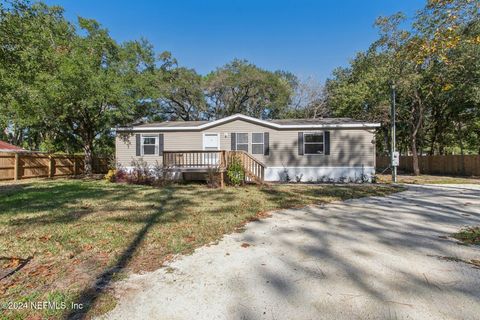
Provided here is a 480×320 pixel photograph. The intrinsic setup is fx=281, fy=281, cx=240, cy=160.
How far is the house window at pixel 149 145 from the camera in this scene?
581 inches

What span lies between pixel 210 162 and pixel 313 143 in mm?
5197

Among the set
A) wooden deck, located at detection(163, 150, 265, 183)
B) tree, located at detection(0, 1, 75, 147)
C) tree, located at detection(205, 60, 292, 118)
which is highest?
tree, located at detection(205, 60, 292, 118)

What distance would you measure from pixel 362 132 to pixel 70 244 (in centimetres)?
1295

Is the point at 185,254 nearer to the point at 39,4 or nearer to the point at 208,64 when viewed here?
the point at 39,4

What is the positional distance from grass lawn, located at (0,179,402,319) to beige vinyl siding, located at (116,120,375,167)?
19.6 feet

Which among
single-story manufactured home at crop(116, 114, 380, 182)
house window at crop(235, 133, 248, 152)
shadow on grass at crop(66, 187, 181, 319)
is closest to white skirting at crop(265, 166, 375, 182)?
single-story manufactured home at crop(116, 114, 380, 182)

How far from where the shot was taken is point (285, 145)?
1407 cm

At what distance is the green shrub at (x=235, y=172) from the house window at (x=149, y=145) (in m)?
5.48

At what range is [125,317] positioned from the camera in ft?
7.44

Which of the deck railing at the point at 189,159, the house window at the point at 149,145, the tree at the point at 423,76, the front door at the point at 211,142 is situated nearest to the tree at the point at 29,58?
the house window at the point at 149,145

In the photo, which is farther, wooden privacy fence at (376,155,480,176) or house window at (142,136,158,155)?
wooden privacy fence at (376,155,480,176)

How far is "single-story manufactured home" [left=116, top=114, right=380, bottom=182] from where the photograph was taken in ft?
44.7

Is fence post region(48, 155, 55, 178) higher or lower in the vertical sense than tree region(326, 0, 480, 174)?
lower

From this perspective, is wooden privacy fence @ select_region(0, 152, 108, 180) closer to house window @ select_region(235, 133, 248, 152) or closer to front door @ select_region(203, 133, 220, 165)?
front door @ select_region(203, 133, 220, 165)
